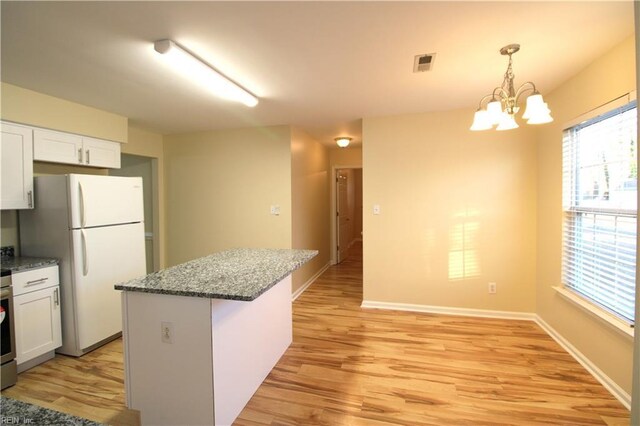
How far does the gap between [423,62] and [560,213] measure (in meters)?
1.93

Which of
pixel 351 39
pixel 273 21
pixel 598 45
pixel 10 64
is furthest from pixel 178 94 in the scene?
pixel 598 45

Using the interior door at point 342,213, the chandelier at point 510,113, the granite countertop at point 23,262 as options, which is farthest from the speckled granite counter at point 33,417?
the interior door at point 342,213

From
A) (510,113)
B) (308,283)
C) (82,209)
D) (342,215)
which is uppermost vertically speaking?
(510,113)

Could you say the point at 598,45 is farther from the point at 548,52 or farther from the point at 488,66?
the point at 488,66

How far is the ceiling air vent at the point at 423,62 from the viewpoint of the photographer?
6.87 ft

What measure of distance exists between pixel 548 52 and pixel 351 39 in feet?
4.60

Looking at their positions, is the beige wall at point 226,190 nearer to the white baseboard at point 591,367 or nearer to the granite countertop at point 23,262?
the granite countertop at point 23,262

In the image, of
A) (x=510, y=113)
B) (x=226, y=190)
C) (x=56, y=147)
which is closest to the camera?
(x=510, y=113)

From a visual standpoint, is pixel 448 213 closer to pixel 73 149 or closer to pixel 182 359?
pixel 182 359

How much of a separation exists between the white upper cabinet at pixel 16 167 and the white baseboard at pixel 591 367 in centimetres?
482

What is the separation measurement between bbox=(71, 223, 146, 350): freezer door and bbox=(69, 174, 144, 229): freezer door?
0.27 feet

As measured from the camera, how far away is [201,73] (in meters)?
2.24

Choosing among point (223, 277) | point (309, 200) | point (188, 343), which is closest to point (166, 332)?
point (188, 343)

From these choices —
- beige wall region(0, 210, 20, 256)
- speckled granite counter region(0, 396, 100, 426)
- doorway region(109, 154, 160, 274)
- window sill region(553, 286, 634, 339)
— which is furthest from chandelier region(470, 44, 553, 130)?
A: doorway region(109, 154, 160, 274)
